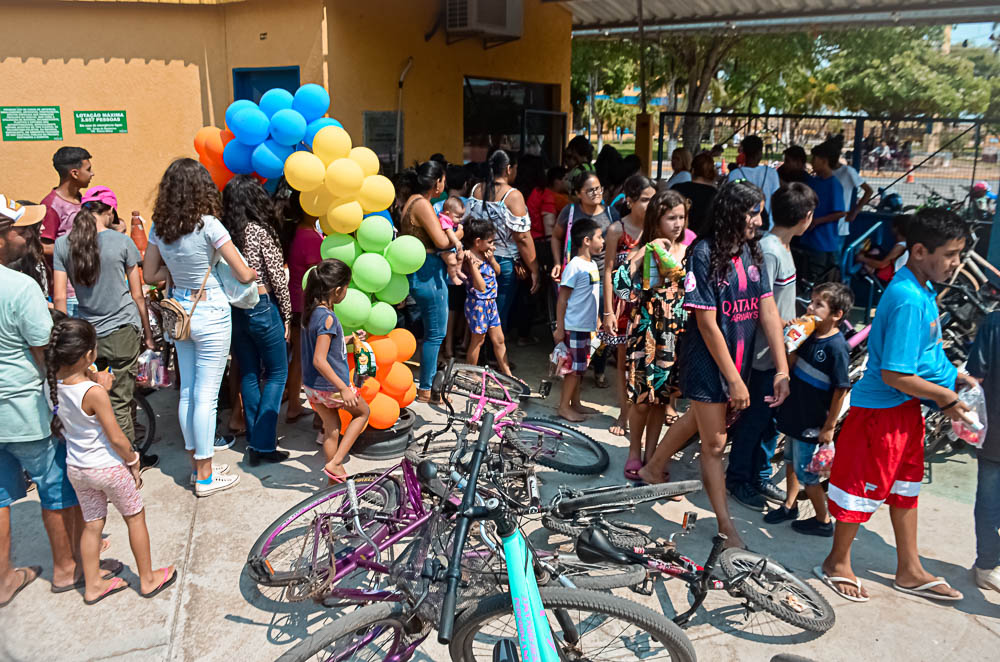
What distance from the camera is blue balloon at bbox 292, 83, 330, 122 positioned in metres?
4.94

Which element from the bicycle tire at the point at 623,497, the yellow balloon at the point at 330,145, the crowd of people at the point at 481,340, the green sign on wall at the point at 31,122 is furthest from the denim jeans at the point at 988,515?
the green sign on wall at the point at 31,122

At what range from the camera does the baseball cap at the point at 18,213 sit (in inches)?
150

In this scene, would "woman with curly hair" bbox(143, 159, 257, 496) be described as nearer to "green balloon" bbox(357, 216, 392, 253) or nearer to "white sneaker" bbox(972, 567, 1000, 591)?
"green balloon" bbox(357, 216, 392, 253)

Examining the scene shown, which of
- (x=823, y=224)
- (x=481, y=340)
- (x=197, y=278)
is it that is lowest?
(x=481, y=340)

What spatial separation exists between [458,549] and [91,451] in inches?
79.0

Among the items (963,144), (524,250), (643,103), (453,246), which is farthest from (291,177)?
(963,144)

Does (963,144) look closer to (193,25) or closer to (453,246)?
(453,246)

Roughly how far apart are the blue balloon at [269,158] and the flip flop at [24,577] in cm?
265

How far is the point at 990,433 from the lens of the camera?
142 inches

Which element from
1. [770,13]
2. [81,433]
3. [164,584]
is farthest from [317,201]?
[770,13]

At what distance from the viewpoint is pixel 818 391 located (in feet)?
13.3

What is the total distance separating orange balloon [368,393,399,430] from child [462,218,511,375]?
124 centimetres

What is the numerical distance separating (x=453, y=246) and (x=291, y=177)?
144 cm

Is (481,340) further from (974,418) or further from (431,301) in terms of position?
(974,418)
